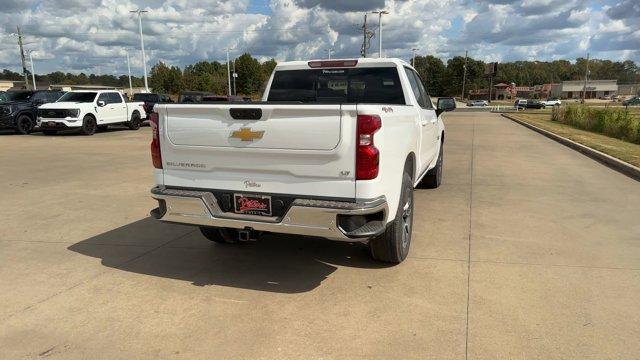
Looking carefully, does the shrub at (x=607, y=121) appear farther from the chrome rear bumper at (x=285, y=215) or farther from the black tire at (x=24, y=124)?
the black tire at (x=24, y=124)

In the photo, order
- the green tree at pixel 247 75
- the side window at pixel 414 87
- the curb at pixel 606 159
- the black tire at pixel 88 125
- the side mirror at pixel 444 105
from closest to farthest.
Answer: the side window at pixel 414 87
the side mirror at pixel 444 105
the curb at pixel 606 159
the black tire at pixel 88 125
the green tree at pixel 247 75

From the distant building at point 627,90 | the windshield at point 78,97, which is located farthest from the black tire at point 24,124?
the distant building at point 627,90

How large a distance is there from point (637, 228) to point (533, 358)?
3753 millimetres

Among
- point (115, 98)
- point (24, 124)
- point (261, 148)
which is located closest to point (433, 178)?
point (261, 148)

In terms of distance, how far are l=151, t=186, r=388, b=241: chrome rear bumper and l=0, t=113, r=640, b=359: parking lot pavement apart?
2.03ft

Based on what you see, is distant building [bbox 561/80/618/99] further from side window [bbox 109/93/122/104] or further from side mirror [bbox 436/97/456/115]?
side mirror [bbox 436/97/456/115]

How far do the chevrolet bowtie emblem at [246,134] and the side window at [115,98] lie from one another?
18.5 meters

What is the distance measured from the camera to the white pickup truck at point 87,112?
706 inches

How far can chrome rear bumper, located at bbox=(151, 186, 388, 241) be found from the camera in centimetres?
357

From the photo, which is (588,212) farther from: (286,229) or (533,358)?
(286,229)

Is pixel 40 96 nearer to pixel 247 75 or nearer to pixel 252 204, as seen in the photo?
pixel 252 204

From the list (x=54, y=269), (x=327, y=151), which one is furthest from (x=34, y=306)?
(x=327, y=151)

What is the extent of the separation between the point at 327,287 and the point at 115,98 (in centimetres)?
1919

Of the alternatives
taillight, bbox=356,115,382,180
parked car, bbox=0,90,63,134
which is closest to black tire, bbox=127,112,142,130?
parked car, bbox=0,90,63,134
